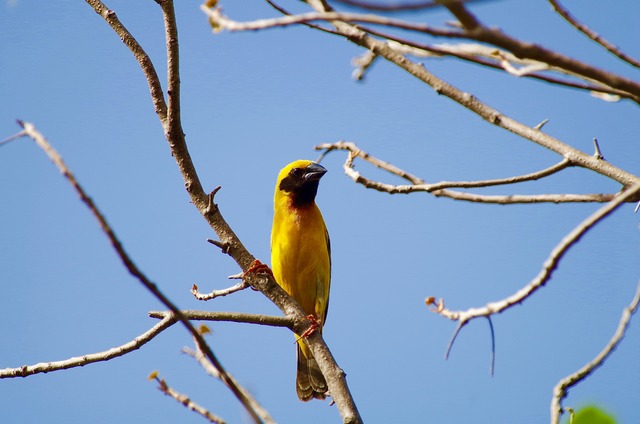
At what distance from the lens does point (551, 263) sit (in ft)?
5.17

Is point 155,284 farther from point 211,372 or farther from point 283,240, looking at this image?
point 283,240

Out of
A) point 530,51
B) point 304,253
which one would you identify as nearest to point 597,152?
point 530,51

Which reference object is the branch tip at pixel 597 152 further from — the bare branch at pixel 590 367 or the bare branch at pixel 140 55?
the bare branch at pixel 140 55

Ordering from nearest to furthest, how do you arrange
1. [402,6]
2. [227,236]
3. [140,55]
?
[402,6]
[140,55]
[227,236]

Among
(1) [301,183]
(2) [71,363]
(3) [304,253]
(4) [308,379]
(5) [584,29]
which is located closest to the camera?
(5) [584,29]

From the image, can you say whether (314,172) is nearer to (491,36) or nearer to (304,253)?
(304,253)

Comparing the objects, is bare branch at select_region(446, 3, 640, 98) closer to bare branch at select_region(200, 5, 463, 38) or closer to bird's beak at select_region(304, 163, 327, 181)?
bare branch at select_region(200, 5, 463, 38)

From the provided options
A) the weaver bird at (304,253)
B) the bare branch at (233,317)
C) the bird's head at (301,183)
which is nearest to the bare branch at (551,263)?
the bare branch at (233,317)

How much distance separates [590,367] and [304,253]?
3896mm

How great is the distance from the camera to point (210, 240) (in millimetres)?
3496

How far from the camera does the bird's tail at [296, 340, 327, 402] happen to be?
20.9 feet

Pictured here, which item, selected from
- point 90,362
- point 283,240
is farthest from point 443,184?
point 283,240

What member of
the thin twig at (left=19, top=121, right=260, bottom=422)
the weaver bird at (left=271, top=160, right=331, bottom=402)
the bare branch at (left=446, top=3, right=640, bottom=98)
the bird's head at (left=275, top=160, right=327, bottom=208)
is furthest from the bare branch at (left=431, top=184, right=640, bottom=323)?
the bird's head at (left=275, top=160, right=327, bottom=208)

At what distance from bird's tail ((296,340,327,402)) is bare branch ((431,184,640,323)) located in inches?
185
